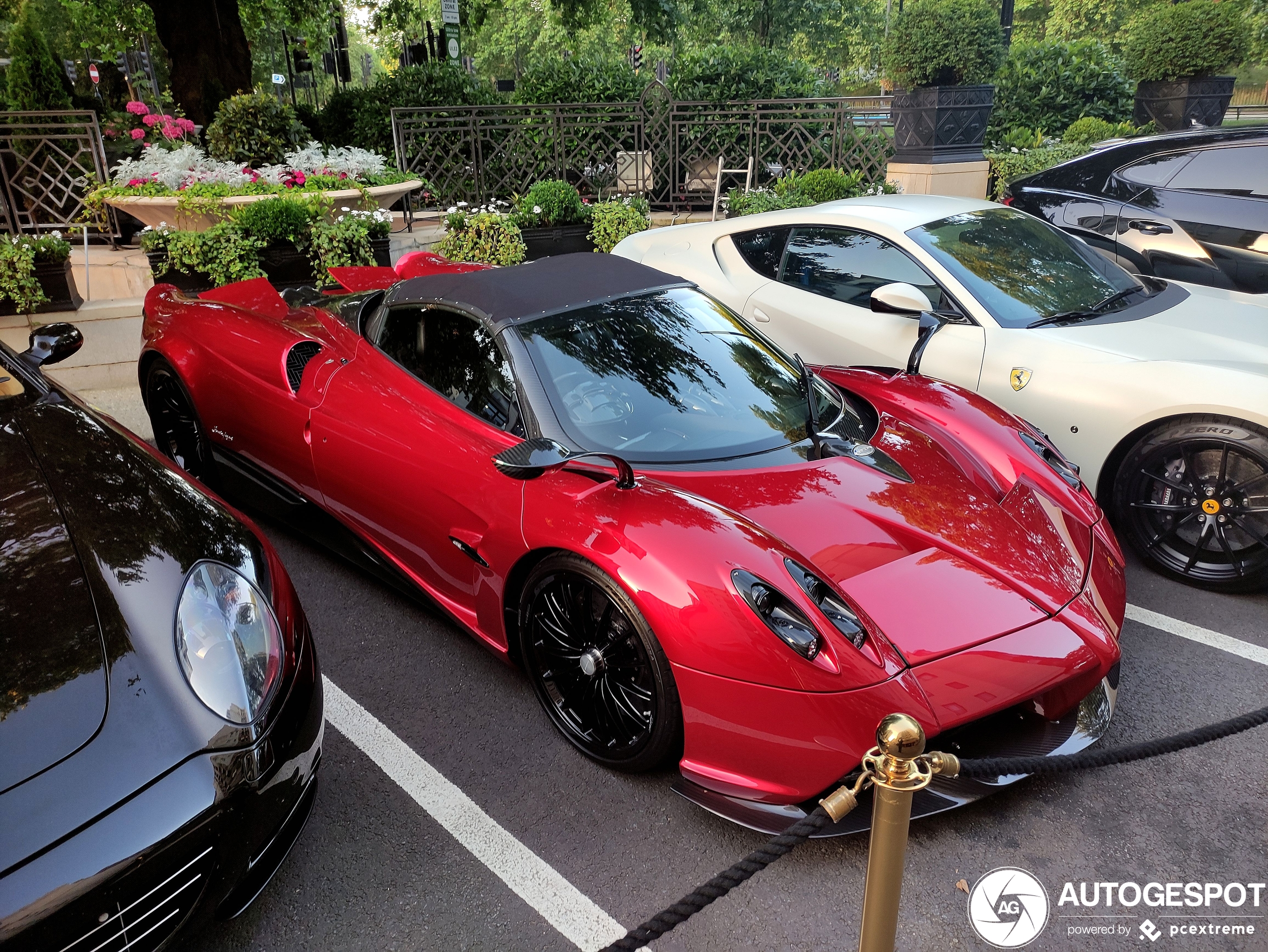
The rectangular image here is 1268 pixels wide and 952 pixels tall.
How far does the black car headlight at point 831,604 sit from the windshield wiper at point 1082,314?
2.37 meters

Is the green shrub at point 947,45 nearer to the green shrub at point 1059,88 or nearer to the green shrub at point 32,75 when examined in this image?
the green shrub at point 1059,88

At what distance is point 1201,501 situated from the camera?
3572mm

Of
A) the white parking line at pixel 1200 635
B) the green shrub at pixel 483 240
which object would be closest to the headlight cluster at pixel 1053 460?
the white parking line at pixel 1200 635

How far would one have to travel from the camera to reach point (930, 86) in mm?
9992

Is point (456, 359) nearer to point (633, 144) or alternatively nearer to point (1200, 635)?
point (1200, 635)

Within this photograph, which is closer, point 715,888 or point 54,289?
point 715,888

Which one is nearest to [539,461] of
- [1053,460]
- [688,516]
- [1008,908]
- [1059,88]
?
[688,516]

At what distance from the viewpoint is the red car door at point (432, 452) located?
2.86 meters

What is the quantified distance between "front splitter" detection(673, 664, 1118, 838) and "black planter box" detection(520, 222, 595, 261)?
6.97 m

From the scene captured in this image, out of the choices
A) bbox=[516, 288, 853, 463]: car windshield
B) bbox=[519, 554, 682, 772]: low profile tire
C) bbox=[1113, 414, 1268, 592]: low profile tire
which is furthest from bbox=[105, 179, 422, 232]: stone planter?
bbox=[1113, 414, 1268, 592]: low profile tire

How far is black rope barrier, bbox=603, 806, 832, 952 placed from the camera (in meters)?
1.51

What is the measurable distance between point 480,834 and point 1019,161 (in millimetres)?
11092

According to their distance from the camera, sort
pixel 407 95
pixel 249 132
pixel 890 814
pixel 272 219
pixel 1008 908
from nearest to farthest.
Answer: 1. pixel 890 814
2. pixel 1008 908
3. pixel 272 219
4. pixel 249 132
5. pixel 407 95

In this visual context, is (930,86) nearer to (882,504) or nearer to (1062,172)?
(1062,172)
